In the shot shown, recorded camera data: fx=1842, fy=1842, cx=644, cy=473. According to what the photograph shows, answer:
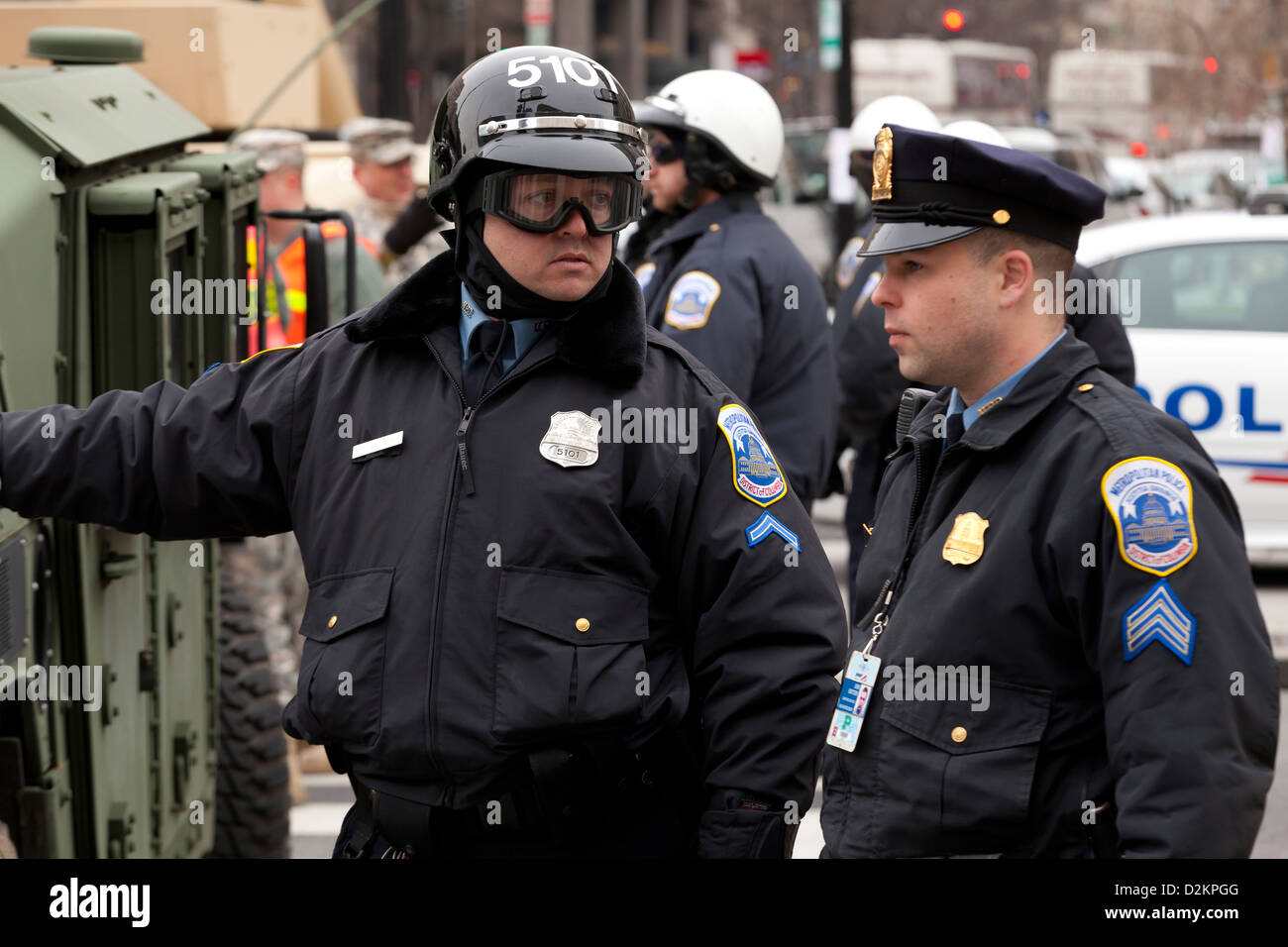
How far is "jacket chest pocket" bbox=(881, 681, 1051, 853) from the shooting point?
241 centimetres

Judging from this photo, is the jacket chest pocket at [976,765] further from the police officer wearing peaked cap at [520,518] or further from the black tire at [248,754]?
the black tire at [248,754]

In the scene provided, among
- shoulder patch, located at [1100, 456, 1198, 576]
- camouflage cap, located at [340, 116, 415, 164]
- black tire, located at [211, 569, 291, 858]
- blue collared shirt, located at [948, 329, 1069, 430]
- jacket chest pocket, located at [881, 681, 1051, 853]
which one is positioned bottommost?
black tire, located at [211, 569, 291, 858]

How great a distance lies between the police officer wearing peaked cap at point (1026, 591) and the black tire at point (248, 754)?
2986 mm

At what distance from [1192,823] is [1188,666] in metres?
0.19

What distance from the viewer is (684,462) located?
2.80 meters

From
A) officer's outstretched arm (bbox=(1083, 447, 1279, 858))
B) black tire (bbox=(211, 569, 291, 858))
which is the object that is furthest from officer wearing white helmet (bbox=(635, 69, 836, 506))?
officer's outstretched arm (bbox=(1083, 447, 1279, 858))

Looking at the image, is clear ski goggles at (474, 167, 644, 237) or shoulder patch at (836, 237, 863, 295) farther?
shoulder patch at (836, 237, 863, 295)

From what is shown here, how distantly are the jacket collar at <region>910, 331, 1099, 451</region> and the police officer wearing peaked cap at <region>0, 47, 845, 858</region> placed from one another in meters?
0.40

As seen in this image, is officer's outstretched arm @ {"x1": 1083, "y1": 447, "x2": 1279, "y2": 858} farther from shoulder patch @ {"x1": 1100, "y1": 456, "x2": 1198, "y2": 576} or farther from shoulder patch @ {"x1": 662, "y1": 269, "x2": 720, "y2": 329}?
shoulder patch @ {"x1": 662, "y1": 269, "x2": 720, "y2": 329}

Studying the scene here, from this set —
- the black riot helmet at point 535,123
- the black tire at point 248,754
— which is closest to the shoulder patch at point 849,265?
the black tire at point 248,754

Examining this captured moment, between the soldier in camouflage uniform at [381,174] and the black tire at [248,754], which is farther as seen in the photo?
the soldier in camouflage uniform at [381,174]

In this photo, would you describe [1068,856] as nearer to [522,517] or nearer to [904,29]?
[522,517]

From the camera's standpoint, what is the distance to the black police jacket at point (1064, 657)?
2.26 m

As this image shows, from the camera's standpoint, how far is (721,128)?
17.9 ft
